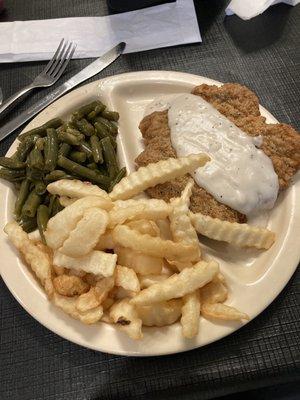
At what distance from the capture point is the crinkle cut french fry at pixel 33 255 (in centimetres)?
160

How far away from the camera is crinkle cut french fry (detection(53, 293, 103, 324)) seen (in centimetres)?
149

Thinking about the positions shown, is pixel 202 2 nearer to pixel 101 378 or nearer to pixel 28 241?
pixel 28 241

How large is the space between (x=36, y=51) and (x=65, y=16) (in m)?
0.45

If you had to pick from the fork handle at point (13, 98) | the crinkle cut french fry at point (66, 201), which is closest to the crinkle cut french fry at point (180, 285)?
the crinkle cut french fry at point (66, 201)

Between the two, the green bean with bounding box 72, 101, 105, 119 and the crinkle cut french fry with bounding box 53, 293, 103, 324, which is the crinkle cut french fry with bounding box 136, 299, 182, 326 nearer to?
the crinkle cut french fry with bounding box 53, 293, 103, 324

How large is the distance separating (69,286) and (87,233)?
0.21m

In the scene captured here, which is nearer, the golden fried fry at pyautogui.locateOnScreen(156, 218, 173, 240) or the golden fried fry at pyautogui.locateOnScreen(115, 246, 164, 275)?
the golden fried fry at pyautogui.locateOnScreen(115, 246, 164, 275)

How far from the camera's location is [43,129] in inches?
86.0

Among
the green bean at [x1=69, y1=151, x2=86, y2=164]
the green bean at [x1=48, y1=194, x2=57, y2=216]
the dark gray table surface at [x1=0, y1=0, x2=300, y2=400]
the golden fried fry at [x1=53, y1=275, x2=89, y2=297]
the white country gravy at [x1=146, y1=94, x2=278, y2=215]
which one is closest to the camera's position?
the golden fried fry at [x1=53, y1=275, x2=89, y2=297]

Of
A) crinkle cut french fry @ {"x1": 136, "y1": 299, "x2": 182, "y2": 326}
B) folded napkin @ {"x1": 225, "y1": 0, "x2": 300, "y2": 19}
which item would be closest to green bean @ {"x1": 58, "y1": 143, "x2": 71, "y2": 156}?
crinkle cut french fry @ {"x1": 136, "y1": 299, "x2": 182, "y2": 326}

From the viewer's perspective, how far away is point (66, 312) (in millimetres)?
1553

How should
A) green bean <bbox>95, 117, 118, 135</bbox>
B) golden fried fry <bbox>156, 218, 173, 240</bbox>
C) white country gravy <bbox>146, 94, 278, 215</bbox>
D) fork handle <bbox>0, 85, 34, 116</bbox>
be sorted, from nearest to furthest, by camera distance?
golden fried fry <bbox>156, 218, 173, 240</bbox>
white country gravy <bbox>146, 94, 278, 215</bbox>
green bean <bbox>95, 117, 118, 135</bbox>
fork handle <bbox>0, 85, 34, 116</bbox>

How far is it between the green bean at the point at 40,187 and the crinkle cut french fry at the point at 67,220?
1.48 feet

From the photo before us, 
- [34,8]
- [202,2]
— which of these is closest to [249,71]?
[202,2]
